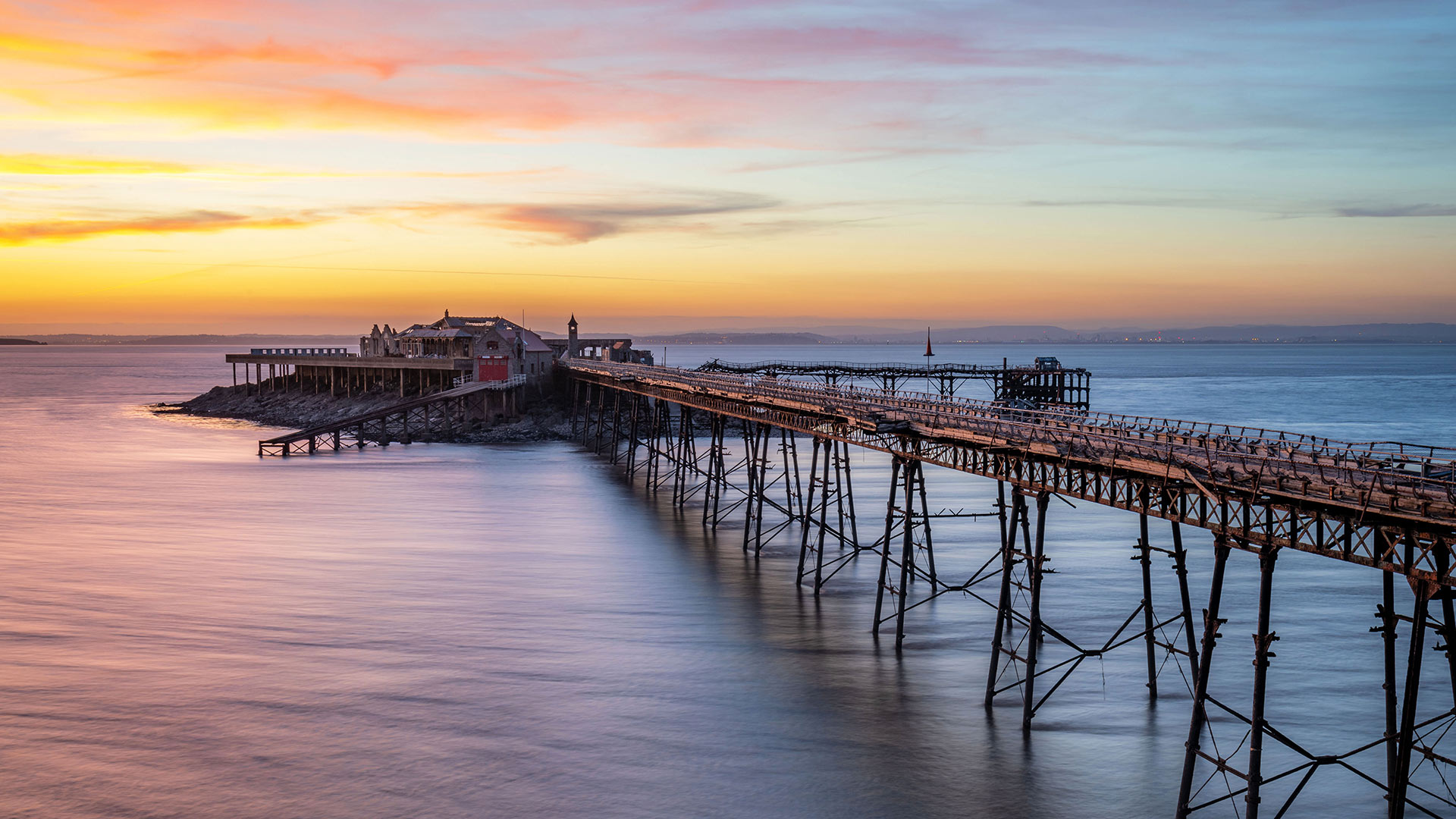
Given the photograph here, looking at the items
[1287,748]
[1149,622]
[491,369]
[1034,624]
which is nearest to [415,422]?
[491,369]

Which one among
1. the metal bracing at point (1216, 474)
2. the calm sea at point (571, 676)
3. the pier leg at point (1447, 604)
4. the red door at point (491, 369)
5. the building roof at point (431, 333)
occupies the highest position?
the building roof at point (431, 333)

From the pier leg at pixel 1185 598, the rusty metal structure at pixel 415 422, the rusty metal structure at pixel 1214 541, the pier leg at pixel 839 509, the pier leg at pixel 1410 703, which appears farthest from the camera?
the rusty metal structure at pixel 415 422

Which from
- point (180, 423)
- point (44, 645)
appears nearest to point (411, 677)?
point (44, 645)

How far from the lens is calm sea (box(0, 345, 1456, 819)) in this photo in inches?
845

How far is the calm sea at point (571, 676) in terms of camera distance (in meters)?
21.5

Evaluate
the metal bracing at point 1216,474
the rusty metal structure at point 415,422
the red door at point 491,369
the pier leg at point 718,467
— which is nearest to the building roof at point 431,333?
the rusty metal structure at point 415,422

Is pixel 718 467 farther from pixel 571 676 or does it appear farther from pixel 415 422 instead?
pixel 415 422

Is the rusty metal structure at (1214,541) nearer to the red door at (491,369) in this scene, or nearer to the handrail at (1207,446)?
the handrail at (1207,446)

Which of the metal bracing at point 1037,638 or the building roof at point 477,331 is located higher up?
the building roof at point 477,331

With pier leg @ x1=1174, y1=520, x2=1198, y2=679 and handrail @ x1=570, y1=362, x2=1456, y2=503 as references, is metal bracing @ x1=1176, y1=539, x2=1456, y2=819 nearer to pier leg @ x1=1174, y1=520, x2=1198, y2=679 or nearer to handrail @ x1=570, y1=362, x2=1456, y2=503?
pier leg @ x1=1174, y1=520, x2=1198, y2=679

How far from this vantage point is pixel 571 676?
27906 millimetres

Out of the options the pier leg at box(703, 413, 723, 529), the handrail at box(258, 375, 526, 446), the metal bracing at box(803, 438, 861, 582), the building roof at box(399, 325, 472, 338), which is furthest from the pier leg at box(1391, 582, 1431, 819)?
the building roof at box(399, 325, 472, 338)

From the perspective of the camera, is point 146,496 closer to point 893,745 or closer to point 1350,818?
point 893,745

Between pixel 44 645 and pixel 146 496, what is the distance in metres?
29.2
